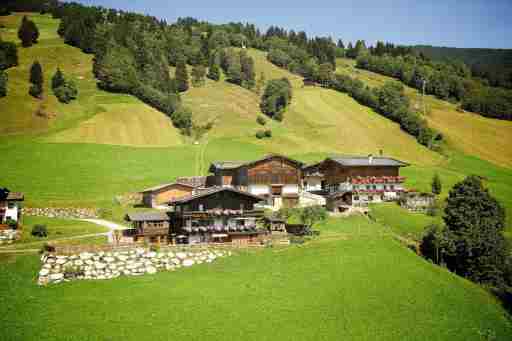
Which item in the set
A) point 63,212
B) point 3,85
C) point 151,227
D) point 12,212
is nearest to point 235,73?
point 3,85

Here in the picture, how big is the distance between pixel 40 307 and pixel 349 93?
14673 centimetres

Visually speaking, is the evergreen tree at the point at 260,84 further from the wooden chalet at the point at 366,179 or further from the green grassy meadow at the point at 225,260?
the wooden chalet at the point at 366,179

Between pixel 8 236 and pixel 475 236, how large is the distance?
50443 millimetres

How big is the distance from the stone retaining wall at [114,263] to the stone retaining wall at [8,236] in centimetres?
864

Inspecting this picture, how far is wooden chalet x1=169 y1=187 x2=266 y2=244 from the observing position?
55.1m

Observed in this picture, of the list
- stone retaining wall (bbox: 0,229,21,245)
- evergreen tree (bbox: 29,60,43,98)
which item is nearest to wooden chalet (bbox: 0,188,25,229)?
stone retaining wall (bbox: 0,229,21,245)

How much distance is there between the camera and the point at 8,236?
5259cm

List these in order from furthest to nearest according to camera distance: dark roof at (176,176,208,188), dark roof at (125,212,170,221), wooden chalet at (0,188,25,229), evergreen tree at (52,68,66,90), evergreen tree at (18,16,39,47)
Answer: evergreen tree at (18,16,39,47) < evergreen tree at (52,68,66,90) < dark roof at (176,176,208,188) < wooden chalet at (0,188,25,229) < dark roof at (125,212,170,221)

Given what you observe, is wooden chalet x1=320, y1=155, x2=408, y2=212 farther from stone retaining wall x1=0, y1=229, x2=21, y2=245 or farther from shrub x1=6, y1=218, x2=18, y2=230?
stone retaining wall x1=0, y1=229, x2=21, y2=245

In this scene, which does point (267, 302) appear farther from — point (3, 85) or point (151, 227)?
point (3, 85)

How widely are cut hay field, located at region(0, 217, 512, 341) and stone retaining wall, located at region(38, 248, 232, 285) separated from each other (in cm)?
124

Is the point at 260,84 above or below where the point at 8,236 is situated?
above

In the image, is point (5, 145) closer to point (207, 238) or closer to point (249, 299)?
point (207, 238)

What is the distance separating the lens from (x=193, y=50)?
181m
